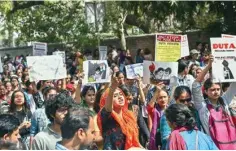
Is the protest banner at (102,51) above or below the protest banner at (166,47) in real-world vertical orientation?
above

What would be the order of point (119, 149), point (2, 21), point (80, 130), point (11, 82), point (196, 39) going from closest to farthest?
point (80, 130), point (119, 149), point (11, 82), point (196, 39), point (2, 21)

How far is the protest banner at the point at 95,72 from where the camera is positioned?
25.3 ft

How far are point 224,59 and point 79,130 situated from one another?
9.21 feet

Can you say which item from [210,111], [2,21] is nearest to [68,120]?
[210,111]

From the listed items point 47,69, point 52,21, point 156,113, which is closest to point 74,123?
point 156,113

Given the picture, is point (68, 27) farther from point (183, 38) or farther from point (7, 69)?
point (183, 38)

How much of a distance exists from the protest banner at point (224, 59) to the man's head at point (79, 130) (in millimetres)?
2304

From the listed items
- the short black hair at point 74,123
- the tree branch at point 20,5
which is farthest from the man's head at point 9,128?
the tree branch at point 20,5

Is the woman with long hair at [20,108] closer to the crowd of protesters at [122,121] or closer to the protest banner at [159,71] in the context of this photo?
the crowd of protesters at [122,121]

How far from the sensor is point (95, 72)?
25.7 feet

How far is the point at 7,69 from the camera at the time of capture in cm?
1591

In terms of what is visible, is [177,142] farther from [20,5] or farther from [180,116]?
[20,5]

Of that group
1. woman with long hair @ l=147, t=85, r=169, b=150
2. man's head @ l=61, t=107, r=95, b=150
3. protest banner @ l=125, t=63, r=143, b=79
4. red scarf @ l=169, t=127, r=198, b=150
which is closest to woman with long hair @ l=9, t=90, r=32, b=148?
woman with long hair @ l=147, t=85, r=169, b=150

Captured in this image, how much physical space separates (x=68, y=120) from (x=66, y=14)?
1725cm
